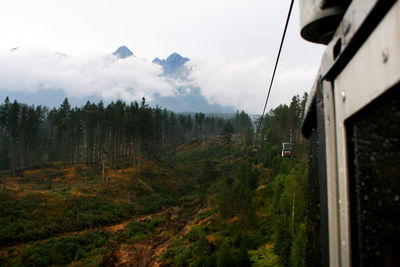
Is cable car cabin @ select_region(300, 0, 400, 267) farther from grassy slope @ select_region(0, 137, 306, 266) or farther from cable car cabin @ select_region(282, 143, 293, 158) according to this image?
cable car cabin @ select_region(282, 143, 293, 158)

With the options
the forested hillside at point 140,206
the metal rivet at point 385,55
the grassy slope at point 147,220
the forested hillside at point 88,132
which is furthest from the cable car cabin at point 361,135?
the forested hillside at point 88,132

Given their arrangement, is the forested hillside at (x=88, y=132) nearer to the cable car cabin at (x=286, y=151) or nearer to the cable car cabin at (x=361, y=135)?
the cable car cabin at (x=286, y=151)

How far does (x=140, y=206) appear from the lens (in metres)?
33.2

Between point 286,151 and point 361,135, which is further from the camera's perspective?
point 286,151

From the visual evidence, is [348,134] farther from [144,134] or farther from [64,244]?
[144,134]

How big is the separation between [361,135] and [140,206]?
34.1 metres

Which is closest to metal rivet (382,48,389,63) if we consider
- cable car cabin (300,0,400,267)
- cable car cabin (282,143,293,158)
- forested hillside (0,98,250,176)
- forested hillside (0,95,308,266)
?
cable car cabin (300,0,400,267)

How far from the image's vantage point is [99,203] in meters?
31.2

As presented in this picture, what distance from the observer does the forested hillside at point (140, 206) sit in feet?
51.4

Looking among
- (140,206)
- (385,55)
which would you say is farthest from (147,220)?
(385,55)

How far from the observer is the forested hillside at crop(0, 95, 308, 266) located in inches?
617

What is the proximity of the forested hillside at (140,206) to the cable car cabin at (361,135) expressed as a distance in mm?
8791

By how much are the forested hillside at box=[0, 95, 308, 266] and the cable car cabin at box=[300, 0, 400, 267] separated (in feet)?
28.8

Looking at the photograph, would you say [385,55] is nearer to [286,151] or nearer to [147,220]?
[286,151]
